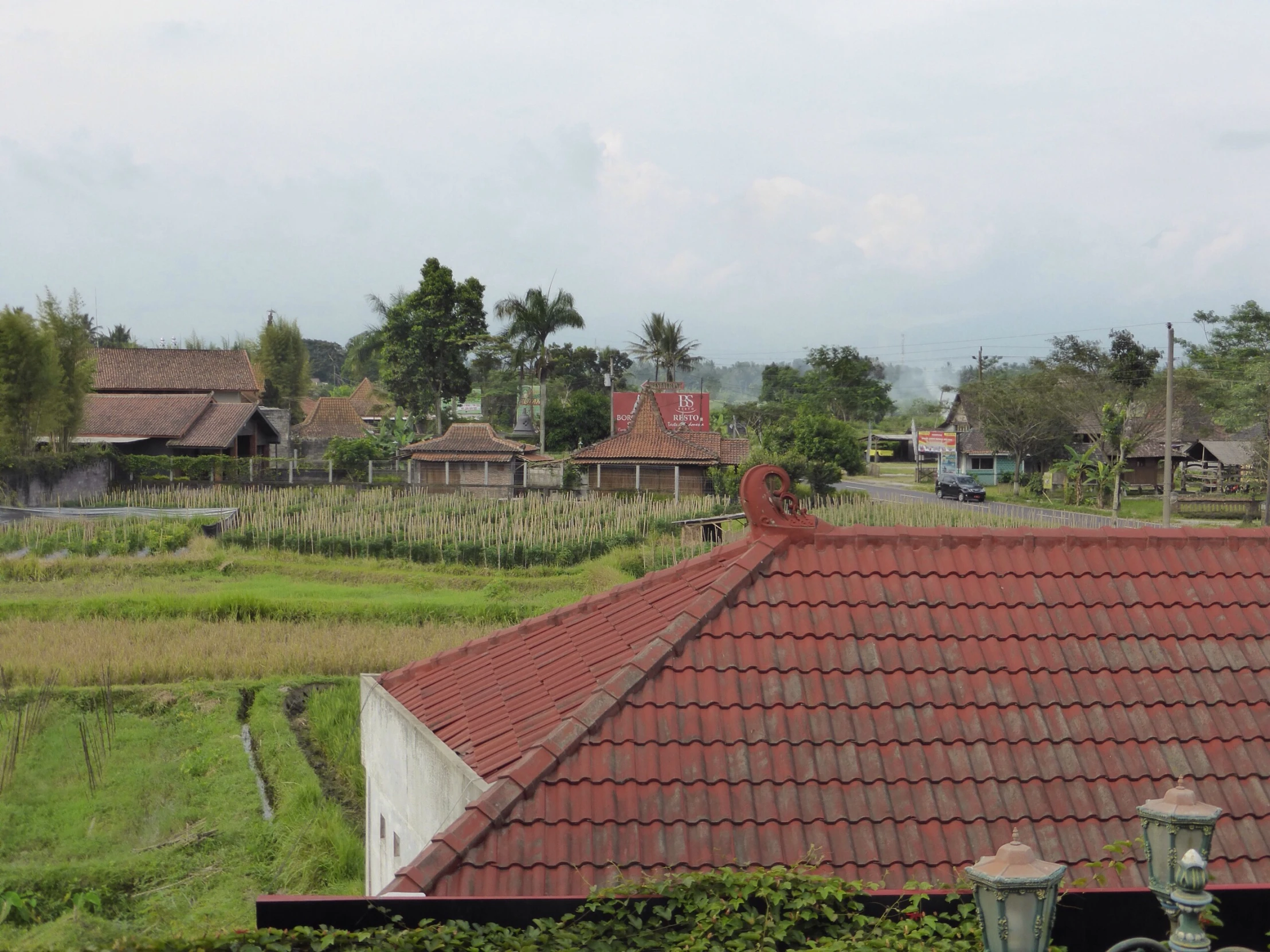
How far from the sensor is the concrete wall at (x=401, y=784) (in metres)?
5.94

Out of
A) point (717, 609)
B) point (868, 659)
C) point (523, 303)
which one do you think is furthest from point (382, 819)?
point (523, 303)

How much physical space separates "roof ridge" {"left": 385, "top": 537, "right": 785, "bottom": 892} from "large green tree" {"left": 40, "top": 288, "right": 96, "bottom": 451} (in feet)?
127

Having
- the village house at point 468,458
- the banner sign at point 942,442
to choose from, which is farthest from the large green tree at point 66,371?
the banner sign at point 942,442

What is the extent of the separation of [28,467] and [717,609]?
3517 cm

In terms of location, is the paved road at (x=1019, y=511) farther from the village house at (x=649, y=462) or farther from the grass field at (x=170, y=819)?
the grass field at (x=170, y=819)

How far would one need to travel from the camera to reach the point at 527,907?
4102 millimetres

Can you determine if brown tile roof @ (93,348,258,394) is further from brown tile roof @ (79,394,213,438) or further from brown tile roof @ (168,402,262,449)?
brown tile roof @ (168,402,262,449)

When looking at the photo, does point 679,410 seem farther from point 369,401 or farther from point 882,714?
point 369,401

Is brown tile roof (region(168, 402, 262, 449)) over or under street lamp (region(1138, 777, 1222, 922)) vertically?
over

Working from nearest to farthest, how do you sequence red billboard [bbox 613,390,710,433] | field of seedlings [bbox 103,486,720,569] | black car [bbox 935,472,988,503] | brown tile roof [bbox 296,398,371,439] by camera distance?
field of seedlings [bbox 103,486,720,569], red billboard [bbox 613,390,710,433], black car [bbox 935,472,988,503], brown tile roof [bbox 296,398,371,439]

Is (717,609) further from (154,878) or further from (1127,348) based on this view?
(1127,348)

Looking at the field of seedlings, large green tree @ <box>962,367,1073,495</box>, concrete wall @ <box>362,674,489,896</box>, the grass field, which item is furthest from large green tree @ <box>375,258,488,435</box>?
concrete wall @ <box>362,674,489,896</box>

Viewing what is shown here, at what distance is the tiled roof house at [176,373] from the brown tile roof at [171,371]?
3 centimetres

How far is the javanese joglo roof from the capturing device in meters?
4.84
